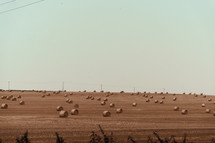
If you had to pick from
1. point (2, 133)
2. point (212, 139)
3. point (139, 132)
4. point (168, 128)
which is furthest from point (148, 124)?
point (2, 133)

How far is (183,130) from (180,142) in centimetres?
425

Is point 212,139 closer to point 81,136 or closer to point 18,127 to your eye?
point 81,136

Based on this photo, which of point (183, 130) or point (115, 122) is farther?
point (115, 122)

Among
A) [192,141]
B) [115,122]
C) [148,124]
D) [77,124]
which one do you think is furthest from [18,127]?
[192,141]

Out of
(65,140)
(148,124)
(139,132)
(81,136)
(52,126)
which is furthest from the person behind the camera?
(148,124)

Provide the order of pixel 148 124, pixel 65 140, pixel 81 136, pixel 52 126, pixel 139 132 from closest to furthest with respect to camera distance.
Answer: pixel 65 140 → pixel 81 136 → pixel 139 132 → pixel 52 126 → pixel 148 124

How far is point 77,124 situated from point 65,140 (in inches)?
238

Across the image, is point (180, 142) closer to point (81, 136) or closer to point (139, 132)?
point (139, 132)

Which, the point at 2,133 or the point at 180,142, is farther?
the point at 2,133

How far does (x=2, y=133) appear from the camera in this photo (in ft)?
70.2

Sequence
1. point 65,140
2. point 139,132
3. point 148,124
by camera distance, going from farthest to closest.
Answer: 1. point 148,124
2. point 139,132
3. point 65,140

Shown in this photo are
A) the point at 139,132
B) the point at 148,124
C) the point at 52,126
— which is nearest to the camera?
the point at 139,132

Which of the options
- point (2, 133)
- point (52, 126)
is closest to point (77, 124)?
point (52, 126)

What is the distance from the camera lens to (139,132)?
22438 millimetres
